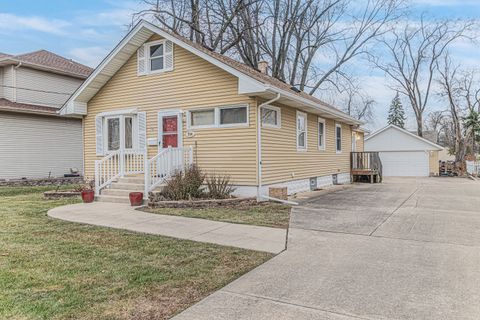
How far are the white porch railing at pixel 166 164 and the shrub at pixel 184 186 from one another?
0.44m

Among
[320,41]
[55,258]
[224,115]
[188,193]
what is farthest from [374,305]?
[320,41]

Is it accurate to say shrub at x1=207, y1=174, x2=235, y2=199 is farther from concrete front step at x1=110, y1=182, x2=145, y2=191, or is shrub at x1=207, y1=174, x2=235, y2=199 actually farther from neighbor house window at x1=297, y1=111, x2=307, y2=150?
neighbor house window at x1=297, y1=111, x2=307, y2=150

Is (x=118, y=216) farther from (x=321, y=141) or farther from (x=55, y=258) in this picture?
(x=321, y=141)

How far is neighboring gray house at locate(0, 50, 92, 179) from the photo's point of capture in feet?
53.7

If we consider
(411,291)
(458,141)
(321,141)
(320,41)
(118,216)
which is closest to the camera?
(411,291)

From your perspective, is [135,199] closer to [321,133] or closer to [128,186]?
[128,186]

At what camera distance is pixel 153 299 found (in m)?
3.48

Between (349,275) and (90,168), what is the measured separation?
11806 mm

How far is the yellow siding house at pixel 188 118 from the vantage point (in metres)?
10.1

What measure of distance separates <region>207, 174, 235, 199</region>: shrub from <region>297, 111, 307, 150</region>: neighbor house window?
11.6ft

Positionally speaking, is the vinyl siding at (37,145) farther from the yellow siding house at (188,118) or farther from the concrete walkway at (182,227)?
the concrete walkway at (182,227)

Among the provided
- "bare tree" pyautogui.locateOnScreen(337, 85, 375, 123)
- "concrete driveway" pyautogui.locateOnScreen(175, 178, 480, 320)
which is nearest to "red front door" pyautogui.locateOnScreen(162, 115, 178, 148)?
"concrete driveway" pyautogui.locateOnScreen(175, 178, 480, 320)

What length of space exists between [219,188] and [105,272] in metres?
5.79

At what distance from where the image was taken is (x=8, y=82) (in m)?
17.8
